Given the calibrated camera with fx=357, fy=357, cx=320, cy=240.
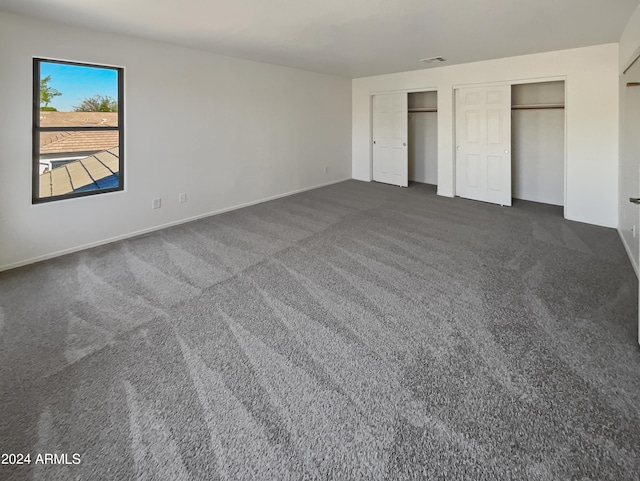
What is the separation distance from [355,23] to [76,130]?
328 centimetres

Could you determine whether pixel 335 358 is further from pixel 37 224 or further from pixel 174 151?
pixel 174 151

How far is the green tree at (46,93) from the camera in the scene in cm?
369

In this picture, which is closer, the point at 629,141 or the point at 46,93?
the point at 46,93

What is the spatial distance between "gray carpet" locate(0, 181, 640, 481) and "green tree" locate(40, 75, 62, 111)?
63.7 inches

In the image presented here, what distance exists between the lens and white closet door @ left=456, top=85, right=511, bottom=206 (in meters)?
5.84

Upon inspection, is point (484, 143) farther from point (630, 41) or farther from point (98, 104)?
point (98, 104)

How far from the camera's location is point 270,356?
2197 millimetres

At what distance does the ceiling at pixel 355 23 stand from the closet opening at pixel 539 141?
107 cm

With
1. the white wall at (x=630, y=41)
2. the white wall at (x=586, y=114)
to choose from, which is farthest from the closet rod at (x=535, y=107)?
the white wall at (x=630, y=41)

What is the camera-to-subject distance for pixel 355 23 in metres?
3.75

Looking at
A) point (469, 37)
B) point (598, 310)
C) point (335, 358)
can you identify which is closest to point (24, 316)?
point (335, 358)

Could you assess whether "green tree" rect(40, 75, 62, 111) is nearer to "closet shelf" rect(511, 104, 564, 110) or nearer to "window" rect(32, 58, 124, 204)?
"window" rect(32, 58, 124, 204)

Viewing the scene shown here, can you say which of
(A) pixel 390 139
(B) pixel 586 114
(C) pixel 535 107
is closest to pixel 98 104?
(A) pixel 390 139

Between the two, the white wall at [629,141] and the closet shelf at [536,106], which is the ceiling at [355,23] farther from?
the closet shelf at [536,106]
